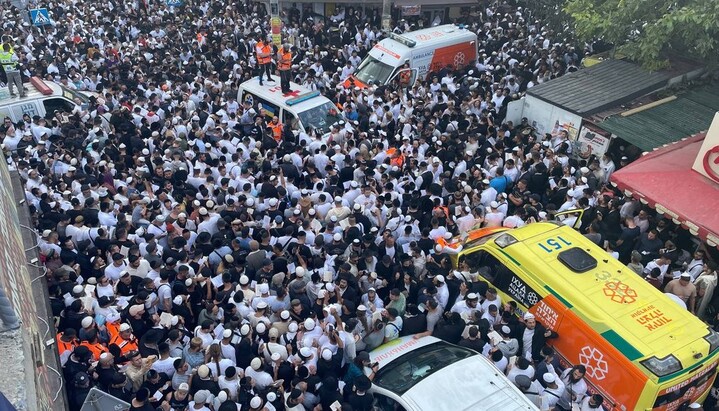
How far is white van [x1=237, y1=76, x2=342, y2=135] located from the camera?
13320 millimetres

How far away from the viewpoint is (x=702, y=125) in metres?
12.8

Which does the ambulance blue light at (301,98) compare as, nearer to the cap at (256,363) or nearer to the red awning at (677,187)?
the red awning at (677,187)

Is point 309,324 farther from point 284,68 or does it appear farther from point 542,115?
point 542,115

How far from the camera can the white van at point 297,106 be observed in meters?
13.3

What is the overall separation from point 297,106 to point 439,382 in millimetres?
7996

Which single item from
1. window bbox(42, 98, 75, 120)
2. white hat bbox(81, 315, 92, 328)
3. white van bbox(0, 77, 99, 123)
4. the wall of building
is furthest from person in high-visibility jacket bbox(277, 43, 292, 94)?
white hat bbox(81, 315, 92, 328)

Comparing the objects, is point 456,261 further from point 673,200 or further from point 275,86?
point 275,86

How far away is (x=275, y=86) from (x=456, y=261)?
7.04 meters

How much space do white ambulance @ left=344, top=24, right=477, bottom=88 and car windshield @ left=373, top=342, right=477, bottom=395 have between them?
373 inches

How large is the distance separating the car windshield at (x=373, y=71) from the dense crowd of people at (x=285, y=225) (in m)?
0.70

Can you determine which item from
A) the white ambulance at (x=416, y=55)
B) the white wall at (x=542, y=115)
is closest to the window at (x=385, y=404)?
the white wall at (x=542, y=115)

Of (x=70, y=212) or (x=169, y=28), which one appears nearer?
(x=70, y=212)

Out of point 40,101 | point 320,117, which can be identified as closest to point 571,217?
point 320,117

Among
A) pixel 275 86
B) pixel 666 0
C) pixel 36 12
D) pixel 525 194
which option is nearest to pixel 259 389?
pixel 525 194
